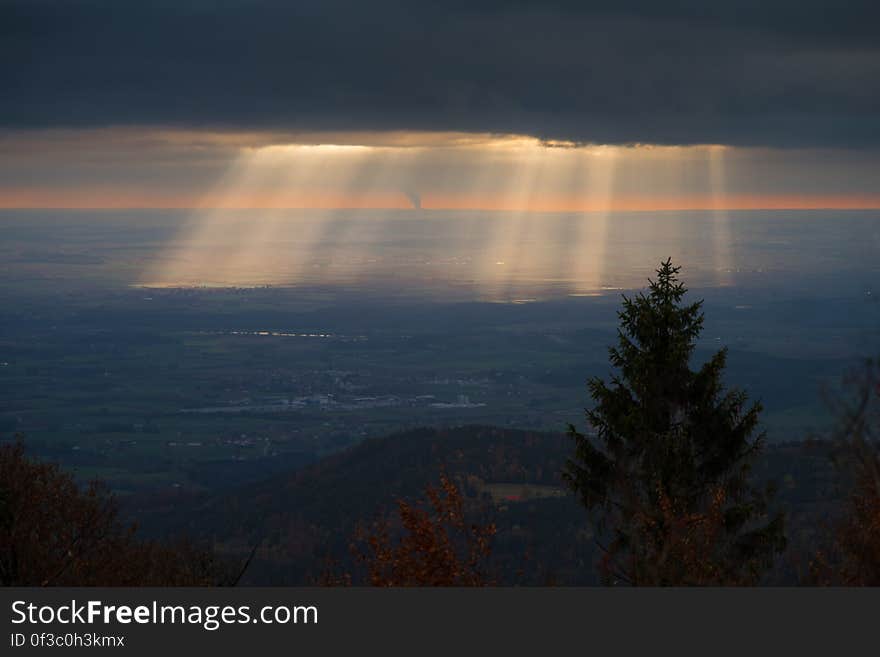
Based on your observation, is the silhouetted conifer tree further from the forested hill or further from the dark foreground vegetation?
the forested hill

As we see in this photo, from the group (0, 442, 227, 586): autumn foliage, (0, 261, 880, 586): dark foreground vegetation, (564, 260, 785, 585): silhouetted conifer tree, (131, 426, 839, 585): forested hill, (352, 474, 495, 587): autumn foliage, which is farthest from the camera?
(131, 426, 839, 585): forested hill

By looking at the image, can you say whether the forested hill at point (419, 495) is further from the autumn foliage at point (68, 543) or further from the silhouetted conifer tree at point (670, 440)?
the autumn foliage at point (68, 543)

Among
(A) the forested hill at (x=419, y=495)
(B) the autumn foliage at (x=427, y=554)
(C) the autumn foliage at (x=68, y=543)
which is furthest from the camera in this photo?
(A) the forested hill at (x=419, y=495)

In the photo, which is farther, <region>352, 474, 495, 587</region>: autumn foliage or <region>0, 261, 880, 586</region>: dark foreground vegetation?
<region>0, 261, 880, 586</region>: dark foreground vegetation

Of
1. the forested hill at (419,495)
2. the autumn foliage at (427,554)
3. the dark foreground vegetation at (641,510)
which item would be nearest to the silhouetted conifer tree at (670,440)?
the dark foreground vegetation at (641,510)

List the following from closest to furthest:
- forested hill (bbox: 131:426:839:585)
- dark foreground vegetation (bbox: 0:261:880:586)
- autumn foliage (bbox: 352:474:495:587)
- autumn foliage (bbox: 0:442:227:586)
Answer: autumn foliage (bbox: 352:474:495:587) < dark foreground vegetation (bbox: 0:261:880:586) < autumn foliage (bbox: 0:442:227:586) < forested hill (bbox: 131:426:839:585)

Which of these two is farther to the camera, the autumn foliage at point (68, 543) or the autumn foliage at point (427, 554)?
the autumn foliage at point (68, 543)

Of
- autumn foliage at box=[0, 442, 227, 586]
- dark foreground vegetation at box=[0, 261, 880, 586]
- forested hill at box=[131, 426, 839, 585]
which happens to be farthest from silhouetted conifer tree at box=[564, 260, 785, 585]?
forested hill at box=[131, 426, 839, 585]

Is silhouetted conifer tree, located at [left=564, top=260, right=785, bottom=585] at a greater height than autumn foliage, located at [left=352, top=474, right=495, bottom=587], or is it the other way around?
silhouetted conifer tree, located at [left=564, top=260, right=785, bottom=585]

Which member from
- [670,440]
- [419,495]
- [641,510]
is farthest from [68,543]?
[419,495]

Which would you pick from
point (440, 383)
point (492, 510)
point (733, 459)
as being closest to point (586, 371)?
point (440, 383)
